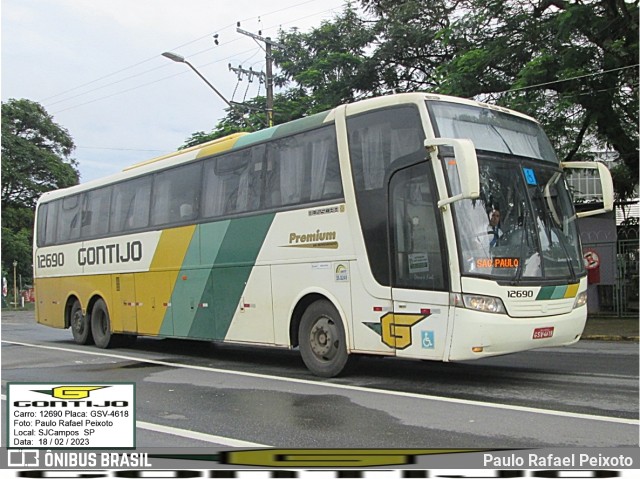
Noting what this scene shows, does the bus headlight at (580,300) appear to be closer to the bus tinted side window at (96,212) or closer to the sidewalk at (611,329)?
the sidewalk at (611,329)

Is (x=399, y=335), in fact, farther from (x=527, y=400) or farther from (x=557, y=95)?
(x=557, y=95)

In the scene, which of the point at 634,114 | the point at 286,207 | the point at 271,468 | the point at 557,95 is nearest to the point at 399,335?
the point at 286,207

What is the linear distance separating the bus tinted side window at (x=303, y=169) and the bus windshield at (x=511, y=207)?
1747 mm

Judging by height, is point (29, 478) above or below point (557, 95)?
below

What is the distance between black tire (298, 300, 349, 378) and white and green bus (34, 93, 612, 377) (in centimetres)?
2

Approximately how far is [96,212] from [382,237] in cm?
862

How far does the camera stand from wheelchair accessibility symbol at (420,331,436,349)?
8203 millimetres

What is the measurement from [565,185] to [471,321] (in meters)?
2.64

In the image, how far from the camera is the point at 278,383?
9484mm

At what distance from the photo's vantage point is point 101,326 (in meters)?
15.4

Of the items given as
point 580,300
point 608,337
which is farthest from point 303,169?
point 608,337

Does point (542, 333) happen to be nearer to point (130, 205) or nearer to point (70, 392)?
point (70, 392)

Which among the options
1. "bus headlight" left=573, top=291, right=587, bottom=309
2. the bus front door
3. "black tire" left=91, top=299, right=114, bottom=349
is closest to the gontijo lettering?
"black tire" left=91, top=299, right=114, bottom=349

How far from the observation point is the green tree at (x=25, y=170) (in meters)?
44.2
